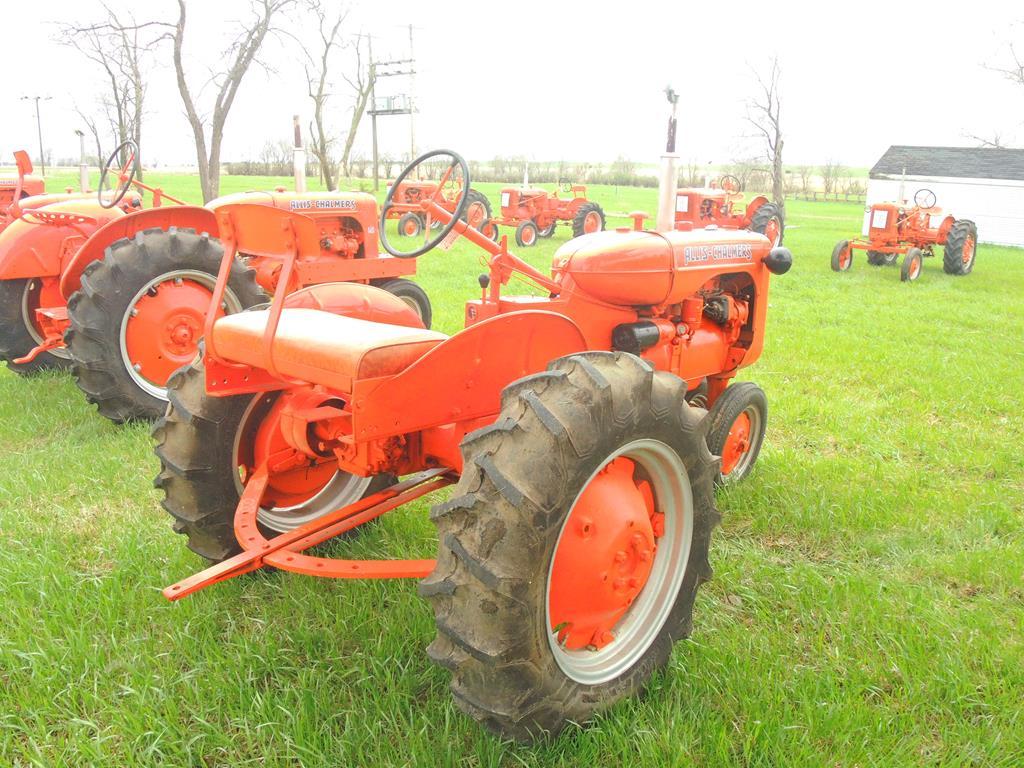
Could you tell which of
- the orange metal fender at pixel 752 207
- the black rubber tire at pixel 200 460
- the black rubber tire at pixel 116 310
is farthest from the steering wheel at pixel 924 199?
the black rubber tire at pixel 200 460

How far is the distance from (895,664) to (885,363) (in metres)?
4.67

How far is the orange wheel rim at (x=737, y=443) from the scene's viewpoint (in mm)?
3931

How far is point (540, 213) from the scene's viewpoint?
18.1 meters

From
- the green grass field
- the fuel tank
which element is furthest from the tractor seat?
the fuel tank

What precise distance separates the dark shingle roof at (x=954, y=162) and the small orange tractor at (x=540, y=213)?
15709 millimetres

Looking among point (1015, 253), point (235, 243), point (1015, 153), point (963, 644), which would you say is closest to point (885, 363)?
point (963, 644)

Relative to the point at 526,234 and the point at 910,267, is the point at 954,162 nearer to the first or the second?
the point at 910,267

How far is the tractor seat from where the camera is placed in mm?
2096

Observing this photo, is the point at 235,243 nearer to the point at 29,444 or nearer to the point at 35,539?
the point at 35,539

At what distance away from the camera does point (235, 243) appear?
7.54 ft

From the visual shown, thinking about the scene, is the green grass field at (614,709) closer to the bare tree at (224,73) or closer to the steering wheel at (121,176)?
the steering wheel at (121,176)

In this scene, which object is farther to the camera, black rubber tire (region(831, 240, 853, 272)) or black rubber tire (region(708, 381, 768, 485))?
black rubber tire (region(831, 240, 853, 272))

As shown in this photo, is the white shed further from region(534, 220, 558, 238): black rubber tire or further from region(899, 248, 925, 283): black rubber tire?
region(899, 248, 925, 283): black rubber tire

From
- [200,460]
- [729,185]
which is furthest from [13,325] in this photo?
[729,185]
